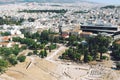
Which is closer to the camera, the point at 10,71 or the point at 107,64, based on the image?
the point at 10,71

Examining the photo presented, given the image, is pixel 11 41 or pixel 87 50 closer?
pixel 87 50

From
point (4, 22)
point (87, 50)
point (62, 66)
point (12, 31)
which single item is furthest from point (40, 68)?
point (4, 22)

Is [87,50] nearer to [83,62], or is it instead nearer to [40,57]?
[83,62]

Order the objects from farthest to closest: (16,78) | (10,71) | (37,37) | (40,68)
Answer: (37,37) → (40,68) → (10,71) → (16,78)

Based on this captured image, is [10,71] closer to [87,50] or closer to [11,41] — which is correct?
[87,50]

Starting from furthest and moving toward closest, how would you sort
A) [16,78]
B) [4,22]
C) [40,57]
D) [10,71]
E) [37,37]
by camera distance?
1. [4,22]
2. [37,37]
3. [40,57]
4. [10,71]
5. [16,78]

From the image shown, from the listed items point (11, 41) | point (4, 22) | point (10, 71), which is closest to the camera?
point (10, 71)

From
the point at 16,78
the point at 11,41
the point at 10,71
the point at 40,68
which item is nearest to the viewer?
the point at 16,78

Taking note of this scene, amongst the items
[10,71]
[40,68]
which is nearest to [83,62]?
[40,68]
